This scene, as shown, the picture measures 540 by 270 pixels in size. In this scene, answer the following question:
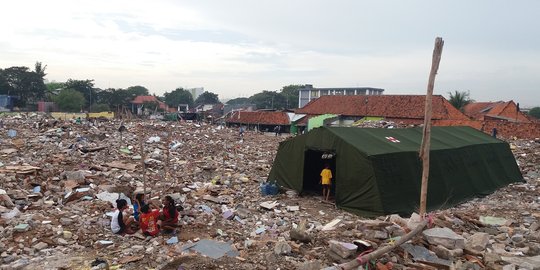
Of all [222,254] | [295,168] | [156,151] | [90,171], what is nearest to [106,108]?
[156,151]

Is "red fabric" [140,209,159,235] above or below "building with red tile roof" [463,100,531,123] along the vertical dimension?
below

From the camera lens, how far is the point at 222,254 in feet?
16.8

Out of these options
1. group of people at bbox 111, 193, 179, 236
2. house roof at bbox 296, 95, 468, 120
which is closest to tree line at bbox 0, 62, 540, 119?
house roof at bbox 296, 95, 468, 120

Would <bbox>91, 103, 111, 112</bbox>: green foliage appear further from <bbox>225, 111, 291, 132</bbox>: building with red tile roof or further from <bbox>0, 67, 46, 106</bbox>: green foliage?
<bbox>225, 111, 291, 132</bbox>: building with red tile roof

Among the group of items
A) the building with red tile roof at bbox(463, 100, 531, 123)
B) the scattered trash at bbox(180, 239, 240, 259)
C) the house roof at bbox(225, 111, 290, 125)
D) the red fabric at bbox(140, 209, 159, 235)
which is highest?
the building with red tile roof at bbox(463, 100, 531, 123)

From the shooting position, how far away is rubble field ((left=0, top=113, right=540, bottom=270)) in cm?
485

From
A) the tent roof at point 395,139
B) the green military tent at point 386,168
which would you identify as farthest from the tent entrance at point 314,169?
the tent roof at point 395,139

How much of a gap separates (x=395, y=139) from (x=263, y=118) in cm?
3082

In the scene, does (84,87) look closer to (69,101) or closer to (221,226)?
(69,101)

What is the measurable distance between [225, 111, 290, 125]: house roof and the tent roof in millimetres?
26636

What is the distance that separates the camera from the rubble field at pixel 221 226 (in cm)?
485

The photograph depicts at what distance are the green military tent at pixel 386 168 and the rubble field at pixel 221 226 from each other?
1.52 feet

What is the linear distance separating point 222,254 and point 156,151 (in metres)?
10.8

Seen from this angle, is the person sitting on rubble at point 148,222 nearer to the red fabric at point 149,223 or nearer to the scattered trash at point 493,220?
the red fabric at point 149,223
